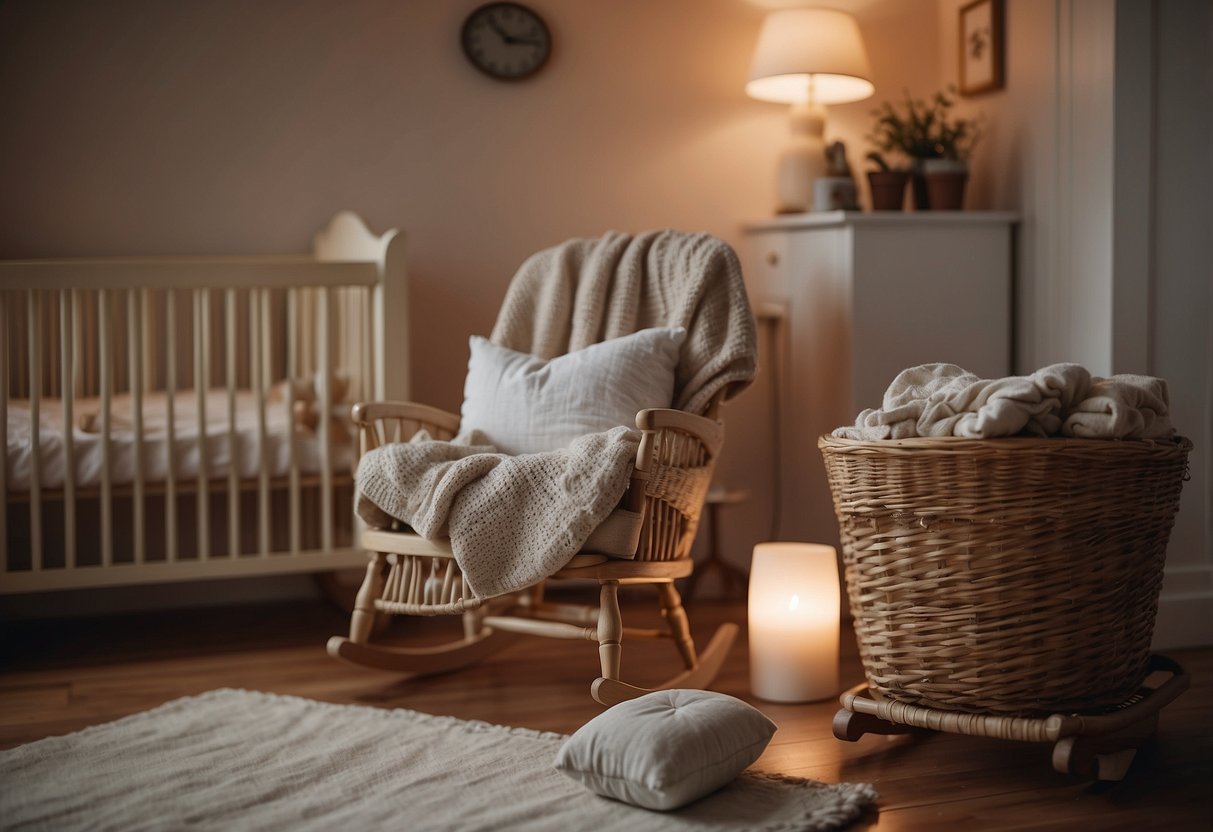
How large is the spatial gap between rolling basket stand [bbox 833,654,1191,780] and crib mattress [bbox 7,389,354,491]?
127cm

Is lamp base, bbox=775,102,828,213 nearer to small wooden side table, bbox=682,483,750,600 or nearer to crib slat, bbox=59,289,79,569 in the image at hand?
small wooden side table, bbox=682,483,750,600

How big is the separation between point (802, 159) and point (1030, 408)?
4.81ft

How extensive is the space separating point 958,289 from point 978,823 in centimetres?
143

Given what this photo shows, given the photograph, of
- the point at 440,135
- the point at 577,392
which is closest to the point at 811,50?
the point at 440,135

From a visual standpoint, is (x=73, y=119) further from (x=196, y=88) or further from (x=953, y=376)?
(x=953, y=376)

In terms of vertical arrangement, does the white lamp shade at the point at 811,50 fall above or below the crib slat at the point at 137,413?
above

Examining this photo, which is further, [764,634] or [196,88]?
[196,88]

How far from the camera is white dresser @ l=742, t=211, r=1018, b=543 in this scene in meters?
2.70

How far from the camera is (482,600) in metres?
2.09

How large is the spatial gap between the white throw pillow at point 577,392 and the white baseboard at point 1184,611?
3.64 feet

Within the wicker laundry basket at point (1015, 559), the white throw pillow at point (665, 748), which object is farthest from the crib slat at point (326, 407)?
the wicker laundry basket at point (1015, 559)

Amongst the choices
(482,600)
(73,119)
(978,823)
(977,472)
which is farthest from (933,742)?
(73,119)

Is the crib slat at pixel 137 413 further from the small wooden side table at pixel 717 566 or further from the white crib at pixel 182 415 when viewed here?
the small wooden side table at pixel 717 566

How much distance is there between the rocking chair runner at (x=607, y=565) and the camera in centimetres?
207
